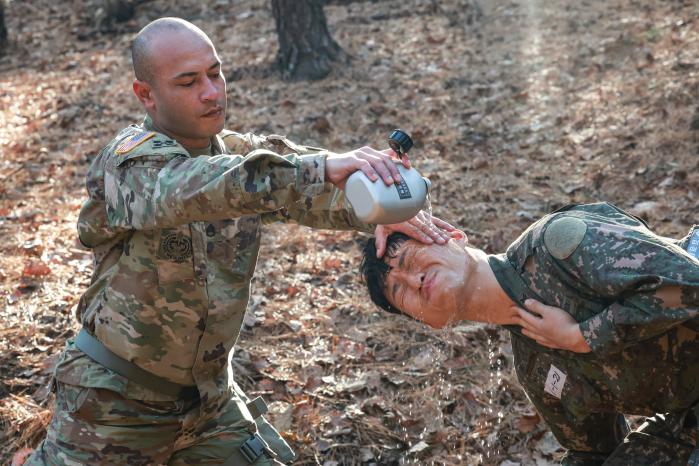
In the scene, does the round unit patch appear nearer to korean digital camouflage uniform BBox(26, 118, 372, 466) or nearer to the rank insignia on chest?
korean digital camouflage uniform BBox(26, 118, 372, 466)

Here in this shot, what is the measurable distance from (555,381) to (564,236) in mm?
686

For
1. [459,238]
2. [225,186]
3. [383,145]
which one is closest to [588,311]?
[459,238]

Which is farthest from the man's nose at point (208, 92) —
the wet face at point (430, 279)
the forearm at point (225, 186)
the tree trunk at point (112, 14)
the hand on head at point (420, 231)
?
the tree trunk at point (112, 14)

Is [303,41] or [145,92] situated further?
[303,41]

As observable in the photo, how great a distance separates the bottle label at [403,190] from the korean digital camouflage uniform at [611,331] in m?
0.83

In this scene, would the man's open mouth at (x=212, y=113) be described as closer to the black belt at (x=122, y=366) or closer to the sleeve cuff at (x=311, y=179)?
the sleeve cuff at (x=311, y=179)

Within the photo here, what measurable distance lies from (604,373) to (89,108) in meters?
8.28

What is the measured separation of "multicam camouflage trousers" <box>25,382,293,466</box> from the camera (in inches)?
133

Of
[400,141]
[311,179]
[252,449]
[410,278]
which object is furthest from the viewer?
[252,449]

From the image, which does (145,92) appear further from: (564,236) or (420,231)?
(564,236)

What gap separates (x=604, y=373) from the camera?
332cm

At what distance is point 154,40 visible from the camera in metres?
3.34

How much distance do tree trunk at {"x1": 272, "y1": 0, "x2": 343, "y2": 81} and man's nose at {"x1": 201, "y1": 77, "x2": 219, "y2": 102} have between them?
6.92m

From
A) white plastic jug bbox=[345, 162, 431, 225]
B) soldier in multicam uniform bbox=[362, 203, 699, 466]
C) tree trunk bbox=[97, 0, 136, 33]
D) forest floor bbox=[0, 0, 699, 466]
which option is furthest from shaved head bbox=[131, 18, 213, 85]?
tree trunk bbox=[97, 0, 136, 33]
